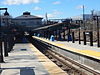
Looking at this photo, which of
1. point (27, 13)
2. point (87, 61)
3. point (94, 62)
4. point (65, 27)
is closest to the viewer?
point (94, 62)

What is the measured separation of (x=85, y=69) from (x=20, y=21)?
100m

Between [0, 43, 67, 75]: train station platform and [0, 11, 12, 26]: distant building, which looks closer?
[0, 43, 67, 75]: train station platform

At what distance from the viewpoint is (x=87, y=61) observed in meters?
15.1

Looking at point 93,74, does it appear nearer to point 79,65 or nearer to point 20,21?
point 79,65

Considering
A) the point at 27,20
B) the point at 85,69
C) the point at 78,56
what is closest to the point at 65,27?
the point at 78,56

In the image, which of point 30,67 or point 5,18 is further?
point 5,18

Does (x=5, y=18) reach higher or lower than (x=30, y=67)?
higher

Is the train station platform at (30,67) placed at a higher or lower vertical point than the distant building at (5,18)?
lower

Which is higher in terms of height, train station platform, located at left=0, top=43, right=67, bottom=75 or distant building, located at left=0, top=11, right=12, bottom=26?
distant building, located at left=0, top=11, right=12, bottom=26

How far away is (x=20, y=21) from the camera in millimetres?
113500

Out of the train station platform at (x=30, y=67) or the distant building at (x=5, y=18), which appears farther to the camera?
the distant building at (x=5, y=18)

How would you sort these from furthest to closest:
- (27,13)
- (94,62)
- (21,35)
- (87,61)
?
(27,13) < (21,35) < (87,61) < (94,62)

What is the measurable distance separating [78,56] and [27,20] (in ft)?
314

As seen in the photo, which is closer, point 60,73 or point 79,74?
point 60,73
